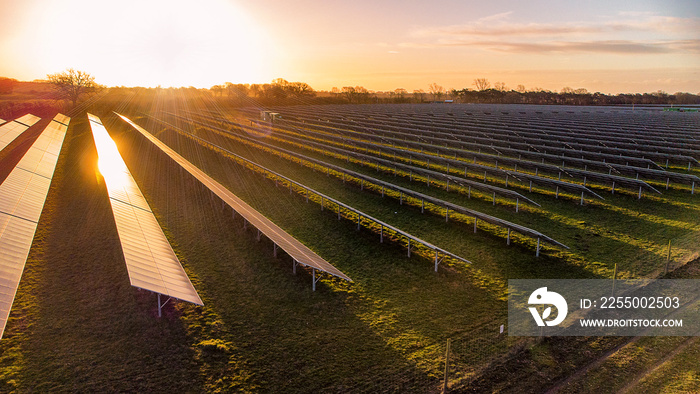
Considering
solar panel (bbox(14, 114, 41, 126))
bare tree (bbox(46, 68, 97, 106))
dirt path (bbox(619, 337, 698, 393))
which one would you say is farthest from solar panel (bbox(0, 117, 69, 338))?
bare tree (bbox(46, 68, 97, 106))

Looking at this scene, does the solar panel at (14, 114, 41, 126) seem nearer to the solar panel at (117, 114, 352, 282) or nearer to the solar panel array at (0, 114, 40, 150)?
the solar panel array at (0, 114, 40, 150)

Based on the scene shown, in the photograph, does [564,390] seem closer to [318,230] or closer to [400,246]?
[400,246]

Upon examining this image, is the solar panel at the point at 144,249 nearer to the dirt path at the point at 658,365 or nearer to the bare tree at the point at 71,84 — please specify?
the dirt path at the point at 658,365

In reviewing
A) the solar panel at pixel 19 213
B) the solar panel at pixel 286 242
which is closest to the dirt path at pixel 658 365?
the solar panel at pixel 286 242

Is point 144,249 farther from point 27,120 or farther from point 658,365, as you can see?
point 27,120

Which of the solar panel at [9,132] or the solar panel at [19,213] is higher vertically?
the solar panel at [9,132]

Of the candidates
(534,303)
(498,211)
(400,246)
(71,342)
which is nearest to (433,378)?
(534,303)
